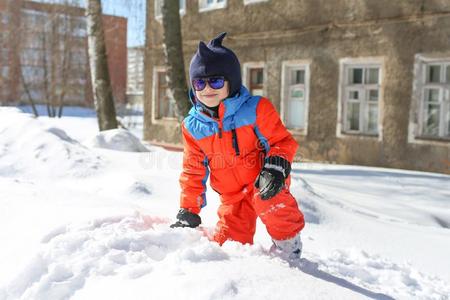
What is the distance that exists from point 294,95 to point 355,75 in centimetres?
165

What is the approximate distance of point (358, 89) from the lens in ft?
33.3

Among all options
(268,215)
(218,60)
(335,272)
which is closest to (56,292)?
(268,215)

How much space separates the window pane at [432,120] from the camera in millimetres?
9070

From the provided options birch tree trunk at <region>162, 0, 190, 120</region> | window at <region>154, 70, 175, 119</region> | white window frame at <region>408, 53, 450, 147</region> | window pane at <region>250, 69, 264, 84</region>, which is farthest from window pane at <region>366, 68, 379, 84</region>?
Answer: window at <region>154, 70, 175, 119</region>

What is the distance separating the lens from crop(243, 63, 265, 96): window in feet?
40.1

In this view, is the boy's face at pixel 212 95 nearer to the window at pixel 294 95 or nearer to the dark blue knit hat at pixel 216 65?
the dark blue knit hat at pixel 216 65

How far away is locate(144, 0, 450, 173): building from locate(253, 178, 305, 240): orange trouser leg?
7.15 metres

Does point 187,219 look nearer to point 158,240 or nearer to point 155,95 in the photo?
point 158,240

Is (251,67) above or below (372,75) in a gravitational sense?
above

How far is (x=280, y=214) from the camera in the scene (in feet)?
8.85

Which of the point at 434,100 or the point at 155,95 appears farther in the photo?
the point at 155,95

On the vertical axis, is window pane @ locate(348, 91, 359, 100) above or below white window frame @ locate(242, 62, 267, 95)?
below

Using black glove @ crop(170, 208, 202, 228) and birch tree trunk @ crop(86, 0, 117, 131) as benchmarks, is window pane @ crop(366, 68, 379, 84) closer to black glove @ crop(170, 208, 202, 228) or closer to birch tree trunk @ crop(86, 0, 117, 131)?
birch tree trunk @ crop(86, 0, 117, 131)

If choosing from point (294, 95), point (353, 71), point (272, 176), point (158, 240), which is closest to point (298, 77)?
point (294, 95)
